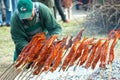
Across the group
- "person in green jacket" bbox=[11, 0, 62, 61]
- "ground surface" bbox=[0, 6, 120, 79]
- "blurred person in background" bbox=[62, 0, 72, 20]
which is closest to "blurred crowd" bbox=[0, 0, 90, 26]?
"blurred person in background" bbox=[62, 0, 72, 20]

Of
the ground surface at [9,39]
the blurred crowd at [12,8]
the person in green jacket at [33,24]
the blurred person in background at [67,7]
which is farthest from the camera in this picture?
the blurred person in background at [67,7]

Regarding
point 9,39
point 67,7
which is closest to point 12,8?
point 67,7

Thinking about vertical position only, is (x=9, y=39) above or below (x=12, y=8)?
below

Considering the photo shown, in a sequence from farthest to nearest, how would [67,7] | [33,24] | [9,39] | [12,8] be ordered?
[67,7]
[12,8]
[9,39]
[33,24]

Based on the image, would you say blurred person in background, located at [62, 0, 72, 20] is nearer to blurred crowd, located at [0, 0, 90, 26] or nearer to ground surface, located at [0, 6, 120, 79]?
blurred crowd, located at [0, 0, 90, 26]

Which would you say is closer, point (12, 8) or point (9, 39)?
point (9, 39)

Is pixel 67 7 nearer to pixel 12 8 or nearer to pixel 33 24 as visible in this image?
pixel 12 8

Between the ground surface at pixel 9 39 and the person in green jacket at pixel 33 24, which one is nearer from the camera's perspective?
the person in green jacket at pixel 33 24

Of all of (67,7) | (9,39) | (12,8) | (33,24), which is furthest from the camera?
(67,7)

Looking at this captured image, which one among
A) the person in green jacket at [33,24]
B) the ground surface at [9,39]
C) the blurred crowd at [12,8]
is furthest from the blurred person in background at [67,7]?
the person in green jacket at [33,24]

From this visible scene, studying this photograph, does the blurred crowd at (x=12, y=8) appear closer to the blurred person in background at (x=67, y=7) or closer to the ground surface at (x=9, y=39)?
the blurred person in background at (x=67, y=7)

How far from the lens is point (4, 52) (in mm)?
8250

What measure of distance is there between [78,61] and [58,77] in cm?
101

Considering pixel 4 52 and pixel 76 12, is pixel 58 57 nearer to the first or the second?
pixel 4 52
